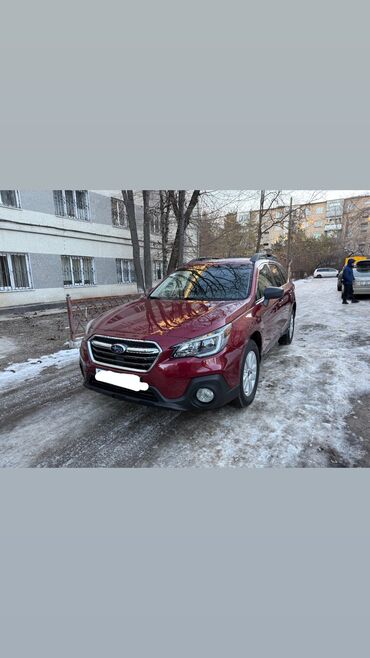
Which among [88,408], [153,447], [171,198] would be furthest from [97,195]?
[153,447]

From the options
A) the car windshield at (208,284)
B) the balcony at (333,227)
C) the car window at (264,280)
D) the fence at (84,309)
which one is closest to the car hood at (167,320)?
the car windshield at (208,284)

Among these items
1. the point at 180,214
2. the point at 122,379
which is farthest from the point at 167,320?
the point at 180,214

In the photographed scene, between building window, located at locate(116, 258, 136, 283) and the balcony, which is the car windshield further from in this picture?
the balcony

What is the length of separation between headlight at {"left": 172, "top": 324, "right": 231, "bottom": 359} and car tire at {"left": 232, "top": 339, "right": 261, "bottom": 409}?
0.43 metres

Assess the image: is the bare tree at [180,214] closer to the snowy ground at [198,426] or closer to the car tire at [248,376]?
the snowy ground at [198,426]

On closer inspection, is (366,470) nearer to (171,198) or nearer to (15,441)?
(15,441)

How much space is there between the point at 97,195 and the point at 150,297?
12.7 m

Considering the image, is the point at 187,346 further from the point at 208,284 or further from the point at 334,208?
the point at 334,208

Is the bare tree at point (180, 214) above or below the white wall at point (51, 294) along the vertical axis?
above

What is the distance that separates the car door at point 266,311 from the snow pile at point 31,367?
347 cm

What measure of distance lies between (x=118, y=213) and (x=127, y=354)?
15.2 metres

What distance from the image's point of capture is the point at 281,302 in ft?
17.1

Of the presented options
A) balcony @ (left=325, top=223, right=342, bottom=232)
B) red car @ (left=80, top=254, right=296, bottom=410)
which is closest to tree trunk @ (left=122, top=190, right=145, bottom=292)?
red car @ (left=80, top=254, right=296, bottom=410)

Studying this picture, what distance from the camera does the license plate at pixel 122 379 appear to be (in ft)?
9.98
